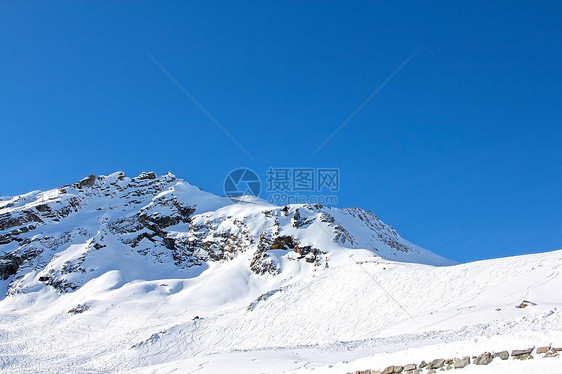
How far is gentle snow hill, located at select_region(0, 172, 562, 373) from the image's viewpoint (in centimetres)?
1940

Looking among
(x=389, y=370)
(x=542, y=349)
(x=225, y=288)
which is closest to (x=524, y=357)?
(x=542, y=349)

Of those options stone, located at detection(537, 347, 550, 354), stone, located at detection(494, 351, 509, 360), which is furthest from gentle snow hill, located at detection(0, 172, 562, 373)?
stone, located at detection(494, 351, 509, 360)

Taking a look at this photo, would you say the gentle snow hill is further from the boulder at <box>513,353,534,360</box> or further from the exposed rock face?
the boulder at <box>513,353,534,360</box>

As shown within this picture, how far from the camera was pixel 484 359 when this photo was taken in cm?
965

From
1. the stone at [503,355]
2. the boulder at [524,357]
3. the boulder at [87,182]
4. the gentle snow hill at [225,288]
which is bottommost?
the boulder at [524,357]

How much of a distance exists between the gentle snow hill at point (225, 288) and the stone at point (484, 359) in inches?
18.6

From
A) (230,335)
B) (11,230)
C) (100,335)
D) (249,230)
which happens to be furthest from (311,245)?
(11,230)

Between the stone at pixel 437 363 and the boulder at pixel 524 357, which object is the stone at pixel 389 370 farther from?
the boulder at pixel 524 357

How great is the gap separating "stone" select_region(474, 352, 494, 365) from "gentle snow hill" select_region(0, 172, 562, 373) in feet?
1.55

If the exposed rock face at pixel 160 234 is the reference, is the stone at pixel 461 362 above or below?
below

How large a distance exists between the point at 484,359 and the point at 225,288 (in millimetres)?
48427

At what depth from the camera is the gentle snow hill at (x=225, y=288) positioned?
19.4 metres

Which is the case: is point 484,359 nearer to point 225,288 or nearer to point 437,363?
point 437,363

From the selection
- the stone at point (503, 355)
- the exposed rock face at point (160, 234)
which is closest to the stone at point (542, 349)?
the stone at point (503, 355)
